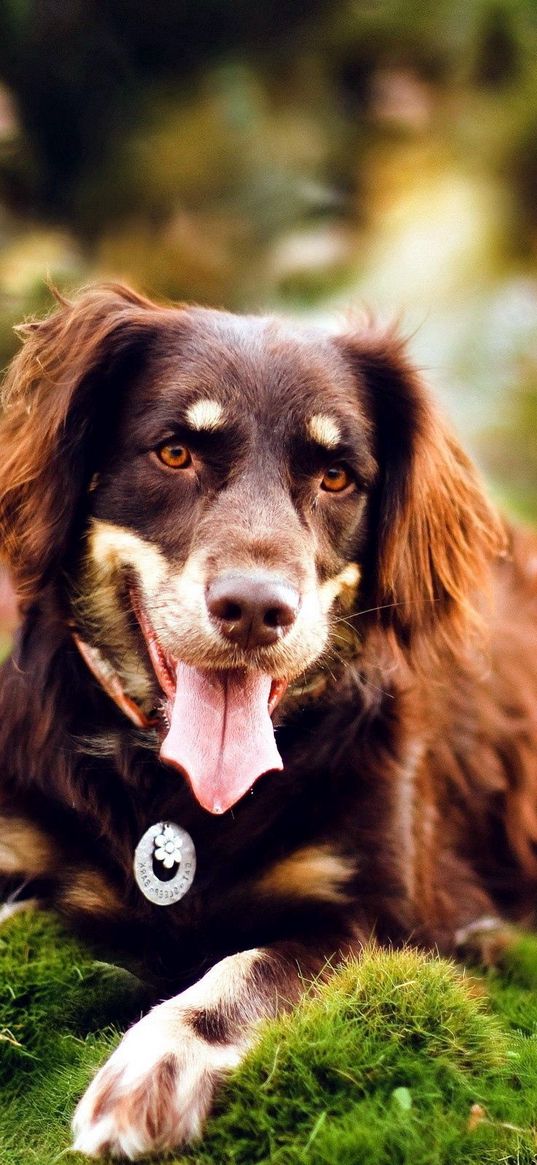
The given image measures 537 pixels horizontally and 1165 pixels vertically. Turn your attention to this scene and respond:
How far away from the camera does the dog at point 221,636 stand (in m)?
3.15

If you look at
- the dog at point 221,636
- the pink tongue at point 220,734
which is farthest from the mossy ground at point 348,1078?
the pink tongue at point 220,734

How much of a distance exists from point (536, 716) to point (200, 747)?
203cm

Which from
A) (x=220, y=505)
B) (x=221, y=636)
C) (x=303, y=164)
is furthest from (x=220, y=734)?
(x=303, y=164)

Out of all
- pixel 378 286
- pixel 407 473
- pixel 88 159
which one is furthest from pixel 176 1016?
pixel 378 286

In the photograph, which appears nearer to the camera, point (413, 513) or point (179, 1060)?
point (179, 1060)

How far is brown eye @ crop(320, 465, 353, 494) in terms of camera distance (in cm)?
353

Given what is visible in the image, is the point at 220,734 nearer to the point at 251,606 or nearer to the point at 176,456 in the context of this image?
the point at 251,606

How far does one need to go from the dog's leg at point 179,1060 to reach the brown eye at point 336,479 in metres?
1.26

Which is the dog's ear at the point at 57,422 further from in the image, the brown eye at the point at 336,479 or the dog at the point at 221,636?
the brown eye at the point at 336,479

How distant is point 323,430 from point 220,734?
2.87 ft

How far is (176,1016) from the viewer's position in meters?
2.80

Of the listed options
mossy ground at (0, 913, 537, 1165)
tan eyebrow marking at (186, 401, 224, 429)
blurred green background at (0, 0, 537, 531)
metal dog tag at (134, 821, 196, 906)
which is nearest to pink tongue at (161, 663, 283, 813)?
metal dog tag at (134, 821, 196, 906)

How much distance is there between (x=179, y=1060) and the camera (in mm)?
2664

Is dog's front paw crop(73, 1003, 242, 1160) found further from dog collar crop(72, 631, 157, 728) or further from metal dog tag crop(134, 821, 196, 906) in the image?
dog collar crop(72, 631, 157, 728)
